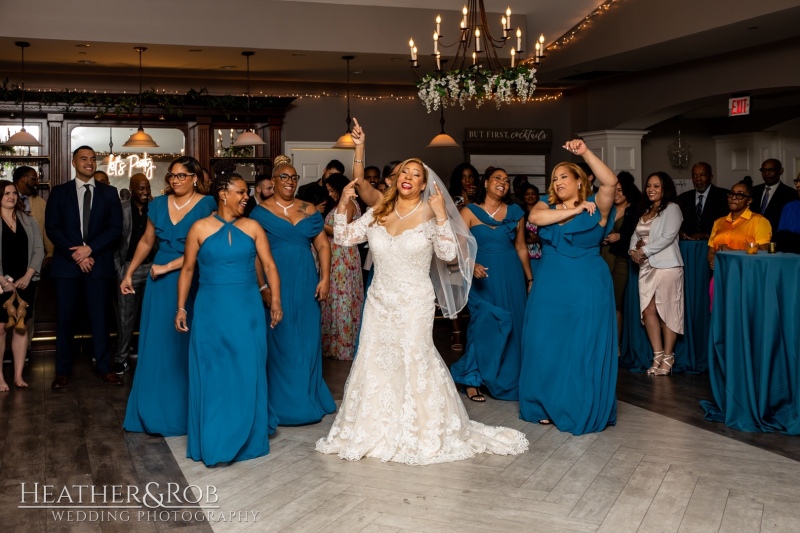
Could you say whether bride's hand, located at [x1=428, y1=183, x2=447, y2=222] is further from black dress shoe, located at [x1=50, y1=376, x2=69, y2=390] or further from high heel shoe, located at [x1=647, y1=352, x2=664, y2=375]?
black dress shoe, located at [x1=50, y1=376, x2=69, y2=390]

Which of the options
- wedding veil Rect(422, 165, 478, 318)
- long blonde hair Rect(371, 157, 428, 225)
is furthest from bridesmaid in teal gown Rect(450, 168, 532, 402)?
long blonde hair Rect(371, 157, 428, 225)

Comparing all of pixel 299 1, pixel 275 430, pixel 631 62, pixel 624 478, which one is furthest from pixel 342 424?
pixel 631 62

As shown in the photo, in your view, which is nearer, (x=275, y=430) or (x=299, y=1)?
(x=275, y=430)

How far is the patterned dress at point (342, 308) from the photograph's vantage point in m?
8.26

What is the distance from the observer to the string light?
10.9m

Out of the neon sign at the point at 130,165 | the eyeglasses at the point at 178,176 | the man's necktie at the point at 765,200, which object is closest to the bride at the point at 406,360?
the eyeglasses at the point at 178,176

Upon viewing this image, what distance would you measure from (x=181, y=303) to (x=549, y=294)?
2292 millimetres

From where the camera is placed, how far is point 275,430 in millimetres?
5414

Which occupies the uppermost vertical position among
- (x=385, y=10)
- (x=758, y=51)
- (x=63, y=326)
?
(x=385, y=10)

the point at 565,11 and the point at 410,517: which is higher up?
the point at 565,11

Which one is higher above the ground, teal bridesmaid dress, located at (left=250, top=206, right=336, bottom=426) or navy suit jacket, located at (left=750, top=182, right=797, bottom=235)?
navy suit jacket, located at (left=750, top=182, right=797, bottom=235)

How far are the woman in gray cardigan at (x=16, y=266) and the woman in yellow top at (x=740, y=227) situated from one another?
5.36 metres

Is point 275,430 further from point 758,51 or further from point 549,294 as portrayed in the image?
point 758,51

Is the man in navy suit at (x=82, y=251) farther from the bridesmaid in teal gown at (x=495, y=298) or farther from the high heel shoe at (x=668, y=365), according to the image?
the high heel shoe at (x=668, y=365)
